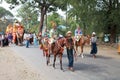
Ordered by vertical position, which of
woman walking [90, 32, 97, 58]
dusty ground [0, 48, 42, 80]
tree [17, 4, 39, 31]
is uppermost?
tree [17, 4, 39, 31]

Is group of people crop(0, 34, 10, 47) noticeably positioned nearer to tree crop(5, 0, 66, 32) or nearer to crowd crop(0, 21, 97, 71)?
crowd crop(0, 21, 97, 71)

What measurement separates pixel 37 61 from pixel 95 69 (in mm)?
4818

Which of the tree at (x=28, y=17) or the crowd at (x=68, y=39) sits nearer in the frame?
the crowd at (x=68, y=39)

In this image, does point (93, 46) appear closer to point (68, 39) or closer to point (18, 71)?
point (68, 39)

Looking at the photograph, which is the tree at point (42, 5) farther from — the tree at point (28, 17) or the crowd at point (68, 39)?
the crowd at point (68, 39)

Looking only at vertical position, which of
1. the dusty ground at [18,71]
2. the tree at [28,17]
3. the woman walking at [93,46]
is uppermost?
the tree at [28,17]

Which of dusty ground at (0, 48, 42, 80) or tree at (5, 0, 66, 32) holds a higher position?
tree at (5, 0, 66, 32)

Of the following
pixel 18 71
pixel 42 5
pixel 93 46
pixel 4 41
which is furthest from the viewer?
pixel 42 5

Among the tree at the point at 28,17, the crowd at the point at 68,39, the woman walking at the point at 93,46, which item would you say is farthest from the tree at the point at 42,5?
the woman walking at the point at 93,46

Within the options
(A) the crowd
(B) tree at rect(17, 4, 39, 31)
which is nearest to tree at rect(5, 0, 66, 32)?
(B) tree at rect(17, 4, 39, 31)

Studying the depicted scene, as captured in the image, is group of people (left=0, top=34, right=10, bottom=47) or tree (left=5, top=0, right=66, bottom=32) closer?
group of people (left=0, top=34, right=10, bottom=47)

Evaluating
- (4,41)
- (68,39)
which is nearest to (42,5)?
(4,41)

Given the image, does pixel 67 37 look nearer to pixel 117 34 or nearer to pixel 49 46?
pixel 49 46

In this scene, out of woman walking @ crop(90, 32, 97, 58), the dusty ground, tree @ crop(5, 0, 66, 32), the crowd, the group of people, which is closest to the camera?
the dusty ground
